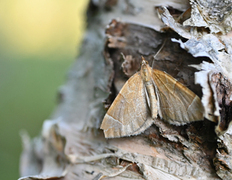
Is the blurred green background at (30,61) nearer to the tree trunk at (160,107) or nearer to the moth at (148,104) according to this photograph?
the tree trunk at (160,107)

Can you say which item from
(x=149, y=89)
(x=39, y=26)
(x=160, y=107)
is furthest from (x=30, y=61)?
(x=160, y=107)

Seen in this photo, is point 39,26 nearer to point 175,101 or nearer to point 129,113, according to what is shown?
point 129,113

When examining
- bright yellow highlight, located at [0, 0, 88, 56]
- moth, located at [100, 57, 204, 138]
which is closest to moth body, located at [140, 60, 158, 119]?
moth, located at [100, 57, 204, 138]

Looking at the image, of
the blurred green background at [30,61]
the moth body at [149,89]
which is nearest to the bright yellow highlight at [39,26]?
the blurred green background at [30,61]

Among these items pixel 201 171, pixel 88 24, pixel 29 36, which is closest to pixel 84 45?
pixel 88 24

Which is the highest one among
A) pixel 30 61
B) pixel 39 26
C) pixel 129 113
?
pixel 39 26

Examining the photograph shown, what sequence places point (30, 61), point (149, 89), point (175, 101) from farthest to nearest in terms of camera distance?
point (30, 61) → point (149, 89) → point (175, 101)

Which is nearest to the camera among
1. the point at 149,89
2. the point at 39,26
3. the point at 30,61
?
the point at 149,89
